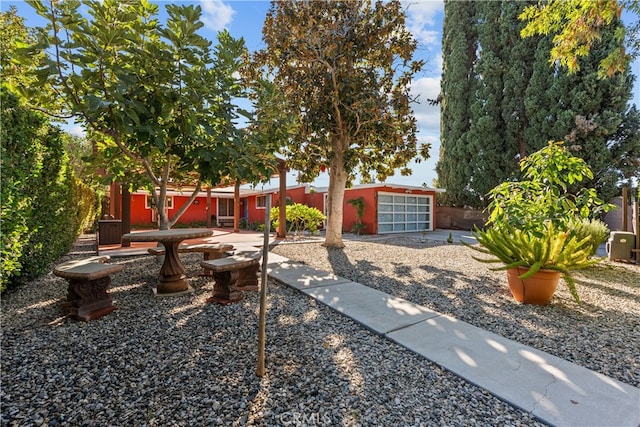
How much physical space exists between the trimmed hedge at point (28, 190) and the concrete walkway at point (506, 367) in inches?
141

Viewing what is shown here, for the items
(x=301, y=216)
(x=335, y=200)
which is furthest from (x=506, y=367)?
(x=301, y=216)

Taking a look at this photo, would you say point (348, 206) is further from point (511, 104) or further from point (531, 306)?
point (531, 306)

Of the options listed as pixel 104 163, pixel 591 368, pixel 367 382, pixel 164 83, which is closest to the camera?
pixel 367 382

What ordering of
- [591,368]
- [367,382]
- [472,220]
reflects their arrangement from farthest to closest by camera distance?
[472,220] < [591,368] < [367,382]

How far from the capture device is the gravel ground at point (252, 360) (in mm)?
1734

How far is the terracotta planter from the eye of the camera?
3574 mm

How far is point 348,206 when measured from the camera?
50.6 ft

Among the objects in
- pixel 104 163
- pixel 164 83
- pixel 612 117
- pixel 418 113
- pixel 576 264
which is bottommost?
pixel 576 264

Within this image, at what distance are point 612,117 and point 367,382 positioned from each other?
1629 cm

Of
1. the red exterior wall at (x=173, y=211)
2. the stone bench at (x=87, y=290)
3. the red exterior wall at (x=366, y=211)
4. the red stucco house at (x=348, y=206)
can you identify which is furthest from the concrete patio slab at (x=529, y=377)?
the red exterior wall at (x=173, y=211)

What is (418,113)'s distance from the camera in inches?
334

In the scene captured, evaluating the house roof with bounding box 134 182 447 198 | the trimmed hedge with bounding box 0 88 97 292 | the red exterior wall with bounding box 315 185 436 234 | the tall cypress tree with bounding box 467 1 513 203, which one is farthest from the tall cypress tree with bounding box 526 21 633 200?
the trimmed hedge with bounding box 0 88 97 292

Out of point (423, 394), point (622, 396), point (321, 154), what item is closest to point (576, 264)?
point (622, 396)

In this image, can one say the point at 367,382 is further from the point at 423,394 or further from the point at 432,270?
the point at 432,270
